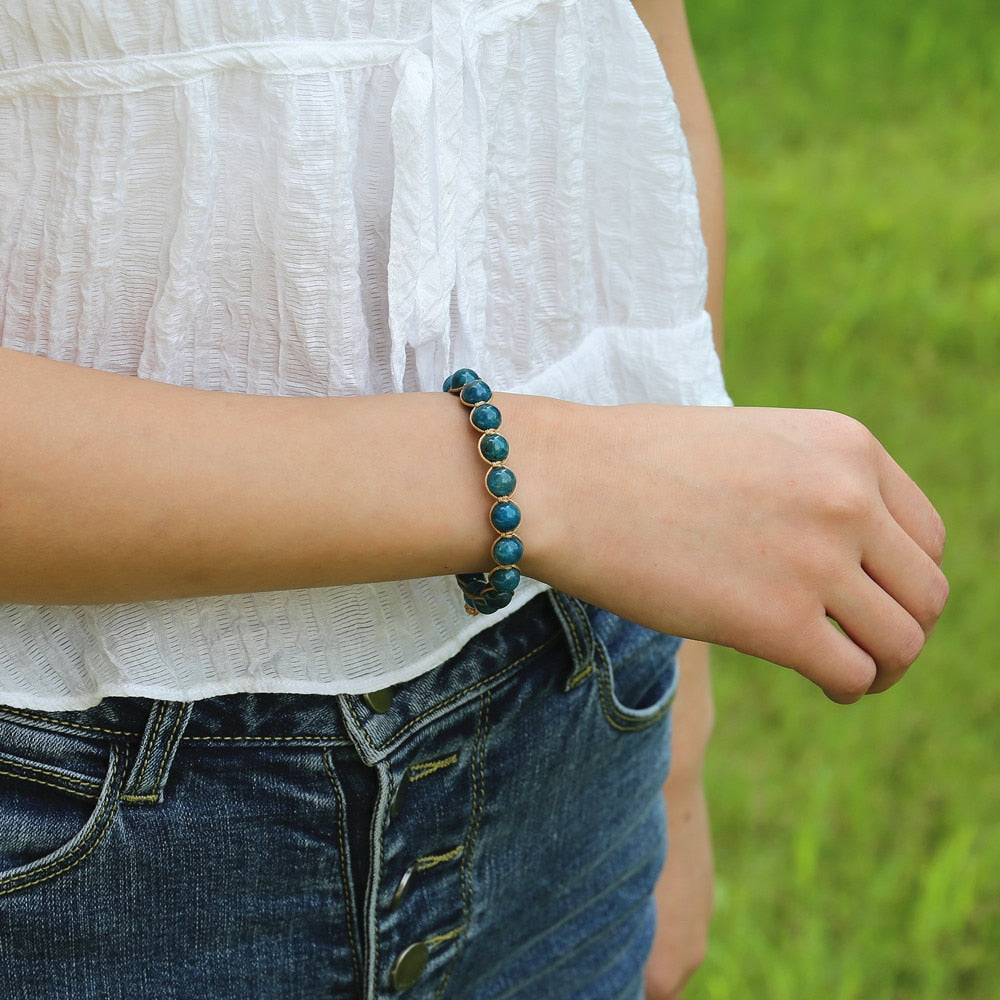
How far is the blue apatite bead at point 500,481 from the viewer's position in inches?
27.5

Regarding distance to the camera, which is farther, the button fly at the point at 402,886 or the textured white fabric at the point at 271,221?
the button fly at the point at 402,886

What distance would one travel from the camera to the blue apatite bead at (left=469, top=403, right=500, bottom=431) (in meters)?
0.71

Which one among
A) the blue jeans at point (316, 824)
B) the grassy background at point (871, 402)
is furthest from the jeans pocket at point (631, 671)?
the grassy background at point (871, 402)

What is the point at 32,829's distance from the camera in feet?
2.46

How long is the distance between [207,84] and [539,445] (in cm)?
27

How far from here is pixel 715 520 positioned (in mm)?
730

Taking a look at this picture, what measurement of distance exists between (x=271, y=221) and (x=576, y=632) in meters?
0.35

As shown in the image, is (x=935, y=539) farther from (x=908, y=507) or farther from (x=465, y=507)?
(x=465, y=507)

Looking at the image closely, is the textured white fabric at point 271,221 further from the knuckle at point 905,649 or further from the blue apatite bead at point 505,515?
Result: the knuckle at point 905,649

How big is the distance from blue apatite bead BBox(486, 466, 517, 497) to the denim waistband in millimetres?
184

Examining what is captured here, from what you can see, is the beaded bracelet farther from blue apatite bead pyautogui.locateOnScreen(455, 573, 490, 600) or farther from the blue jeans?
the blue jeans

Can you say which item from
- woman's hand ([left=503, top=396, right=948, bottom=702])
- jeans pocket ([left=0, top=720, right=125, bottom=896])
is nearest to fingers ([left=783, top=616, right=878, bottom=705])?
woman's hand ([left=503, top=396, right=948, bottom=702])

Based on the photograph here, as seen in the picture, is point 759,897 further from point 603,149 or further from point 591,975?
point 603,149

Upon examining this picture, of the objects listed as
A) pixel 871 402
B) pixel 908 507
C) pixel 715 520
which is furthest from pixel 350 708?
pixel 871 402
